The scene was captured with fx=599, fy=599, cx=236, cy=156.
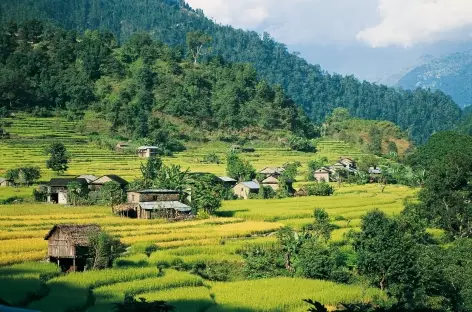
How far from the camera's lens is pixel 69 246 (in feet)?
80.1

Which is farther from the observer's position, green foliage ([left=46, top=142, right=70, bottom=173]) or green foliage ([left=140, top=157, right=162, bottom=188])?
green foliage ([left=46, top=142, right=70, bottom=173])

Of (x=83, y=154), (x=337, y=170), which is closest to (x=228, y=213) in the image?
(x=83, y=154)

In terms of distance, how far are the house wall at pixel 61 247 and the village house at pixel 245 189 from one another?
27.2 m

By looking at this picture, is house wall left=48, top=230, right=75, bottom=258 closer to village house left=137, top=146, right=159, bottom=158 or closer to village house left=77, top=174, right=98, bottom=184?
village house left=77, top=174, right=98, bottom=184

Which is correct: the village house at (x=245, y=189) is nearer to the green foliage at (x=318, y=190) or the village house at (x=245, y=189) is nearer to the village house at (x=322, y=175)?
the green foliage at (x=318, y=190)

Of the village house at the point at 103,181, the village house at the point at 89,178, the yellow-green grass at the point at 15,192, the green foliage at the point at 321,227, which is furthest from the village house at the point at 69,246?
the village house at the point at 89,178

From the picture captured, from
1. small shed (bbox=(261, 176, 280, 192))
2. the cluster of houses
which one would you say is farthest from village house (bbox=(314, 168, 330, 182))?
small shed (bbox=(261, 176, 280, 192))

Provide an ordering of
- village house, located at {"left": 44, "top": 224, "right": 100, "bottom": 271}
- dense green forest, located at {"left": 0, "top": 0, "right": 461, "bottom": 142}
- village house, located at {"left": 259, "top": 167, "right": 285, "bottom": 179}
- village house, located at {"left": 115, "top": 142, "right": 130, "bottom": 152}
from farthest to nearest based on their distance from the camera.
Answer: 1. dense green forest, located at {"left": 0, "top": 0, "right": 461, "bottom": 142}
2. village house, located at {"left": 115, "top": 142, "right": 130, "bottom": 152}
3. village house, located at {"left": 259, "top": 167, "right": 285, "bottom": 179}
4. village house, located at {"left": 44, "top": 224, "right": 100, "bottom": 271}

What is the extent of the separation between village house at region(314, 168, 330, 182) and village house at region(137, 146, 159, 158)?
1800cm

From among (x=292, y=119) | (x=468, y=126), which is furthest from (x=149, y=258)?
(x=468, y=126)

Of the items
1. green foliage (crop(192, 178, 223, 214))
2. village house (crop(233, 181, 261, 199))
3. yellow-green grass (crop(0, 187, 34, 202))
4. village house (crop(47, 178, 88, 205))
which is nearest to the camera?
green foliage (crop(192, 178, 223, 214))

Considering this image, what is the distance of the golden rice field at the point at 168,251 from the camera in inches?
771

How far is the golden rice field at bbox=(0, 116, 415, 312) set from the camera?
19594 mm

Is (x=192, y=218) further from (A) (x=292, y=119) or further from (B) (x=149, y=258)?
(A) (x=292, y=119)
